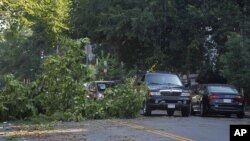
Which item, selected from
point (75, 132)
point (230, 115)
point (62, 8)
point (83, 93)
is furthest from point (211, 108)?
point (62, 8)

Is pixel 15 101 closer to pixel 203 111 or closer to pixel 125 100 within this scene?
pixel 125 100

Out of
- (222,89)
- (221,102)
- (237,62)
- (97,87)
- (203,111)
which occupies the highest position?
(237,62)

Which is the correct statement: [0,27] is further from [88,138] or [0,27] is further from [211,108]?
[88,138]

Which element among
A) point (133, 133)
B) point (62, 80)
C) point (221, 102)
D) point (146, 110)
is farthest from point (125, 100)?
point (133, 133)

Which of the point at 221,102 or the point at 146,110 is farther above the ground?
the point at 221,102

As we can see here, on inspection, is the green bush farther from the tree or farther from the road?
the tree

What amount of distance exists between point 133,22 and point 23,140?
21773 millimetres

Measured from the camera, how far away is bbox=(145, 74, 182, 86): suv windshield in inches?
963

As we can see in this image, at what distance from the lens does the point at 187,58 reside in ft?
124

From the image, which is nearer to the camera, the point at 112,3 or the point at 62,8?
the point at 112,3

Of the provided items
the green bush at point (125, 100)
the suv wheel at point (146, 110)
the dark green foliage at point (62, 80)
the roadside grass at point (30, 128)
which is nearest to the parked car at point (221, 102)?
the suv wheel at point (146, 110)

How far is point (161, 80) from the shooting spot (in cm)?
2470

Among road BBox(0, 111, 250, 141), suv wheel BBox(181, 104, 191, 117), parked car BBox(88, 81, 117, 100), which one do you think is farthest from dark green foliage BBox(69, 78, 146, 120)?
parked car BBox(88, 81, 117, 100)

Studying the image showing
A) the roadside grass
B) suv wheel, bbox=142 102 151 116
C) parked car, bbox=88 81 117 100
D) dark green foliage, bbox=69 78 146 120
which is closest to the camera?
the roadside grass
